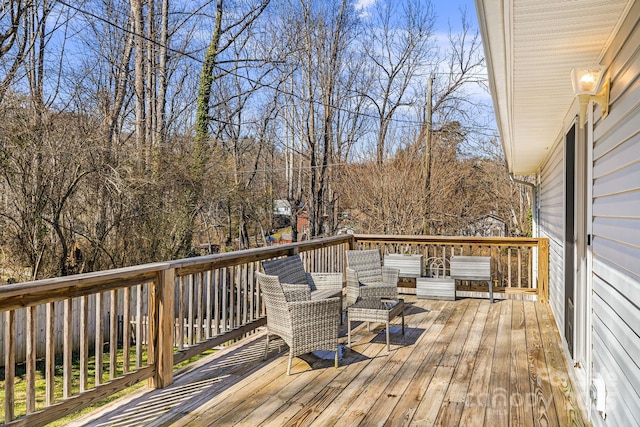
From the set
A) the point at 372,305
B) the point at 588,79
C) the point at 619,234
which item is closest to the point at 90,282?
the point at 372,305

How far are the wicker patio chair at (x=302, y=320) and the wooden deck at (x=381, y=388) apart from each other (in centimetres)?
23

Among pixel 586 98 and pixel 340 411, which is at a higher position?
pixel 586 98

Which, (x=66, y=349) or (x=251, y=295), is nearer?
(x=66, y=349)

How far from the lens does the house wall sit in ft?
6.48

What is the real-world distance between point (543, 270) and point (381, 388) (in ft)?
15.3

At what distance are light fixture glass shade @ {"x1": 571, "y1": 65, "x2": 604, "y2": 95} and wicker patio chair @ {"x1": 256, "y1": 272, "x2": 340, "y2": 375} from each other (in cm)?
224

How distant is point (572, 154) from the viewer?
4168mm

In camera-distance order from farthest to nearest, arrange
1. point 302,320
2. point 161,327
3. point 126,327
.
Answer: point 302,320 → point 161,327 → point 126,327

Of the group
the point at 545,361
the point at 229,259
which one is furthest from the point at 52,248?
the point at 545,361

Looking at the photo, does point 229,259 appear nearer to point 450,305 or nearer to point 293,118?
point 450,305

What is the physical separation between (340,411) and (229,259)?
5.93 ft

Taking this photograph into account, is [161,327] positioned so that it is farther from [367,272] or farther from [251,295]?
[367,272]

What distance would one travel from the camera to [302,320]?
3.79 m

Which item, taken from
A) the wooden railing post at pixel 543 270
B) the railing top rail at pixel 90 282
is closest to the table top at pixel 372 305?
the railing top rail at pixel 90 282
